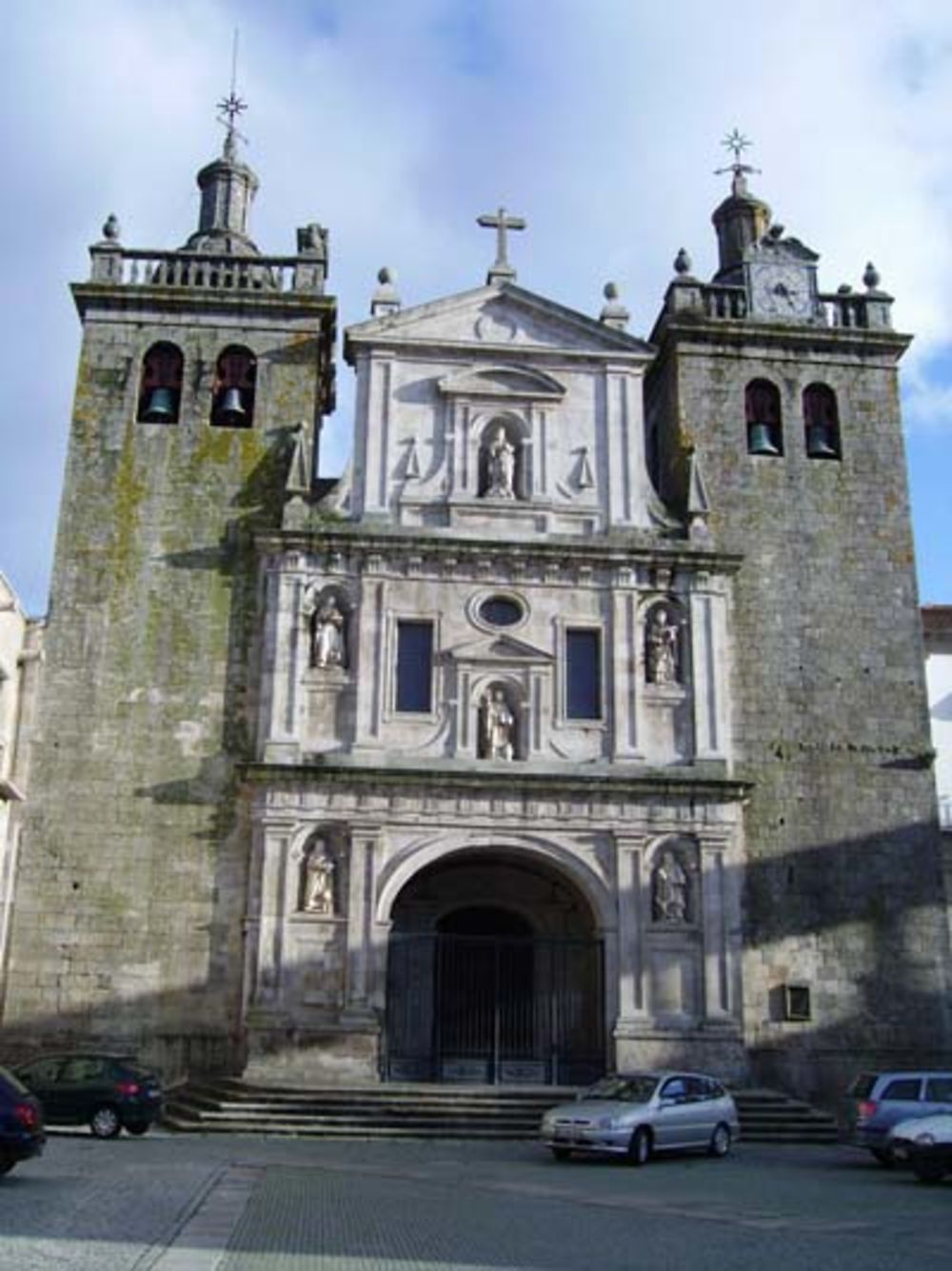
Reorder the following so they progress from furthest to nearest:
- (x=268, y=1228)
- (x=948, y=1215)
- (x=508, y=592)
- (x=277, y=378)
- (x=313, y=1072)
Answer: (x=277, y=378)
(x=508, y=592)
(x=313, y=1072)
(x=948, y=1215)
(x=268, y=1228)

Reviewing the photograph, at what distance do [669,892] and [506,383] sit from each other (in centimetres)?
960

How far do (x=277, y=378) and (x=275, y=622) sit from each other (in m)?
5.03

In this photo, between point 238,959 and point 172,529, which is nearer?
point 238,959

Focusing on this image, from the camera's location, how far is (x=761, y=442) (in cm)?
2694

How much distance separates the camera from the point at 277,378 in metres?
26.4

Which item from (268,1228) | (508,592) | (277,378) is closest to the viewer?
(268,1228)

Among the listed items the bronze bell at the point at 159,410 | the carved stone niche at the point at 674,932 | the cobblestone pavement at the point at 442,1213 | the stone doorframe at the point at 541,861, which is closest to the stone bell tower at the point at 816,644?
the carved stone niche at the point at 674,932

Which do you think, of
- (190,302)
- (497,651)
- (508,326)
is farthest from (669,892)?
(190,302)

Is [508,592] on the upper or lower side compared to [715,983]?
upper

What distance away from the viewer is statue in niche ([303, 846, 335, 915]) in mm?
22578

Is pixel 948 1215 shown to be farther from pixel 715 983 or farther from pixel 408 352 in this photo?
pixel 408 352

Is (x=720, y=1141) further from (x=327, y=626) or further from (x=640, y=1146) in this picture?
(x=327, y=626)

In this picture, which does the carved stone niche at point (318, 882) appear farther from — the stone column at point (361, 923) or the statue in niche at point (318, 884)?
the stone column at point (361, 923)

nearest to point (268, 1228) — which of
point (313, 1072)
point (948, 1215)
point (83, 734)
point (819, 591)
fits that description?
point (948, 1215)
